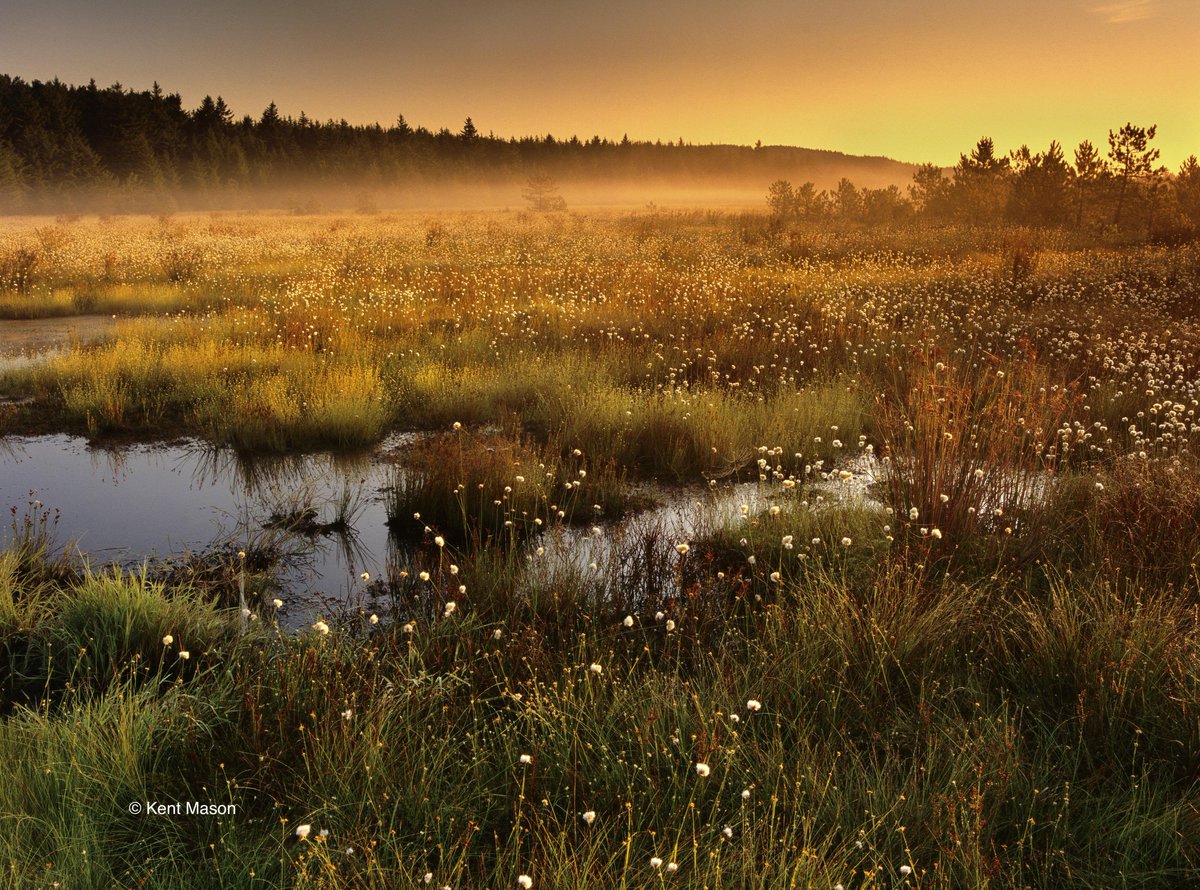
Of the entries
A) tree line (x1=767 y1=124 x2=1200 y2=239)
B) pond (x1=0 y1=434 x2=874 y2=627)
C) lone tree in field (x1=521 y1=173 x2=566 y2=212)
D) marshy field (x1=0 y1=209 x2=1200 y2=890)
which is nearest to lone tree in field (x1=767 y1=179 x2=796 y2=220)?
tree line (x1=767 y1=124 x2=1200 y2=239)

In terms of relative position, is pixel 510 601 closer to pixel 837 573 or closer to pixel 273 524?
pixel 837 573

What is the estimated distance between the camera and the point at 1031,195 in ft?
127

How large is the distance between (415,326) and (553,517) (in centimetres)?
694

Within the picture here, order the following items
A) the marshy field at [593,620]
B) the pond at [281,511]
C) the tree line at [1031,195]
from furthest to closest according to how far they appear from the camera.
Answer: the tree line at [1031,195] < the pond at [281,511] < the marshy field at [593,620]

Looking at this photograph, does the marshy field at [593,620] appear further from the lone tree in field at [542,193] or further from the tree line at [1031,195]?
the lone tree in field at [542,193]

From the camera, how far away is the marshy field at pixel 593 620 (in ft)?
8.00

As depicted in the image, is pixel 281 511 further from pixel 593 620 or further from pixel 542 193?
pixel 542 193

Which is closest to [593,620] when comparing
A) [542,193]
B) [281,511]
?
[281,511]

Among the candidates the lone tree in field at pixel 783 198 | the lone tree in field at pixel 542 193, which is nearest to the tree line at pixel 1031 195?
the lone tree in field at pixel 783 198

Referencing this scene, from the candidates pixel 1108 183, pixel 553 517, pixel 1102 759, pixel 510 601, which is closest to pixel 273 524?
pixel 553 517

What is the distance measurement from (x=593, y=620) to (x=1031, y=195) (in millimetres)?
42936

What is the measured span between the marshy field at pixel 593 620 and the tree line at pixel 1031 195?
→ 3297 cm

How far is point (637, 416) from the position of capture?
739 cm

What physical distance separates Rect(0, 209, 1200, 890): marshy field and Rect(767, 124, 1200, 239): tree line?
32972mm
